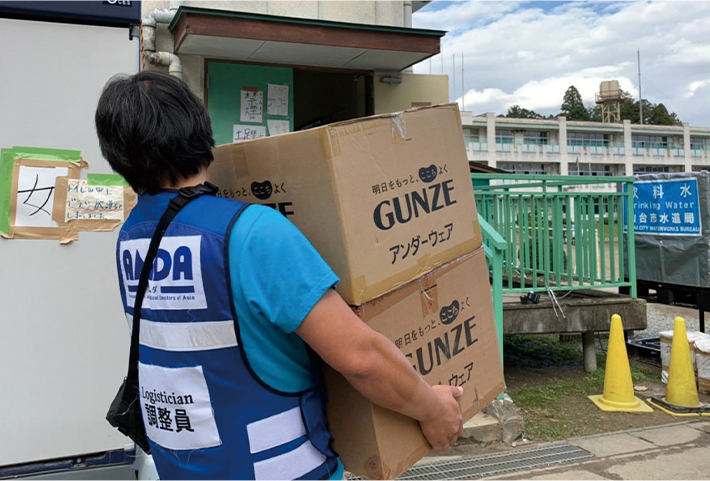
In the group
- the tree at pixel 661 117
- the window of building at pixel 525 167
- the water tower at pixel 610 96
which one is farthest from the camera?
the tree at pixel 661 117

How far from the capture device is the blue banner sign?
700 cm

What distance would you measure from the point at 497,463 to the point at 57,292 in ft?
9.59

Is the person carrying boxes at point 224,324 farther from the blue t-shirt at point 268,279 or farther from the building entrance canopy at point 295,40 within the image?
the building entrance canopy at point 295,40

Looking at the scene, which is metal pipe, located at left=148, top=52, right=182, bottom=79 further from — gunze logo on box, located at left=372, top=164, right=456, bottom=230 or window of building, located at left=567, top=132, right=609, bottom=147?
window of building, located at left=567, top=132, right=609, bottom=147

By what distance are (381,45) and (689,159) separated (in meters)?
63.1

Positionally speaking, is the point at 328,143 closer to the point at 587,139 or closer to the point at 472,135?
the point at 472,135

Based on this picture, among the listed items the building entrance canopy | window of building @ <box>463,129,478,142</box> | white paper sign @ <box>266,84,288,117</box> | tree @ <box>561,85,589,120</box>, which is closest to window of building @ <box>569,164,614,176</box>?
window of building @ <box>463,129,478,142</box>

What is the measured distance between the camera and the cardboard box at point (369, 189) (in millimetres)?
1398

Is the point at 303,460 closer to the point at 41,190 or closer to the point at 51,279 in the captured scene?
the point at 51,279

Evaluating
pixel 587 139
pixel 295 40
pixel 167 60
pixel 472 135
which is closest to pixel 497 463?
pixel 295 40

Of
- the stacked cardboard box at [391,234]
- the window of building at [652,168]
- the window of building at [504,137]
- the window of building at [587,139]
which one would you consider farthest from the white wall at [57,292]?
the window of building at [652,168]

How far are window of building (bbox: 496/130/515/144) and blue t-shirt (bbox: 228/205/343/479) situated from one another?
5324 centimetres

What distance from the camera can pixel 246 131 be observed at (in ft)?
20.3

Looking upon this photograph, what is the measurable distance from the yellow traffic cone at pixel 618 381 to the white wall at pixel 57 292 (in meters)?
4.18
